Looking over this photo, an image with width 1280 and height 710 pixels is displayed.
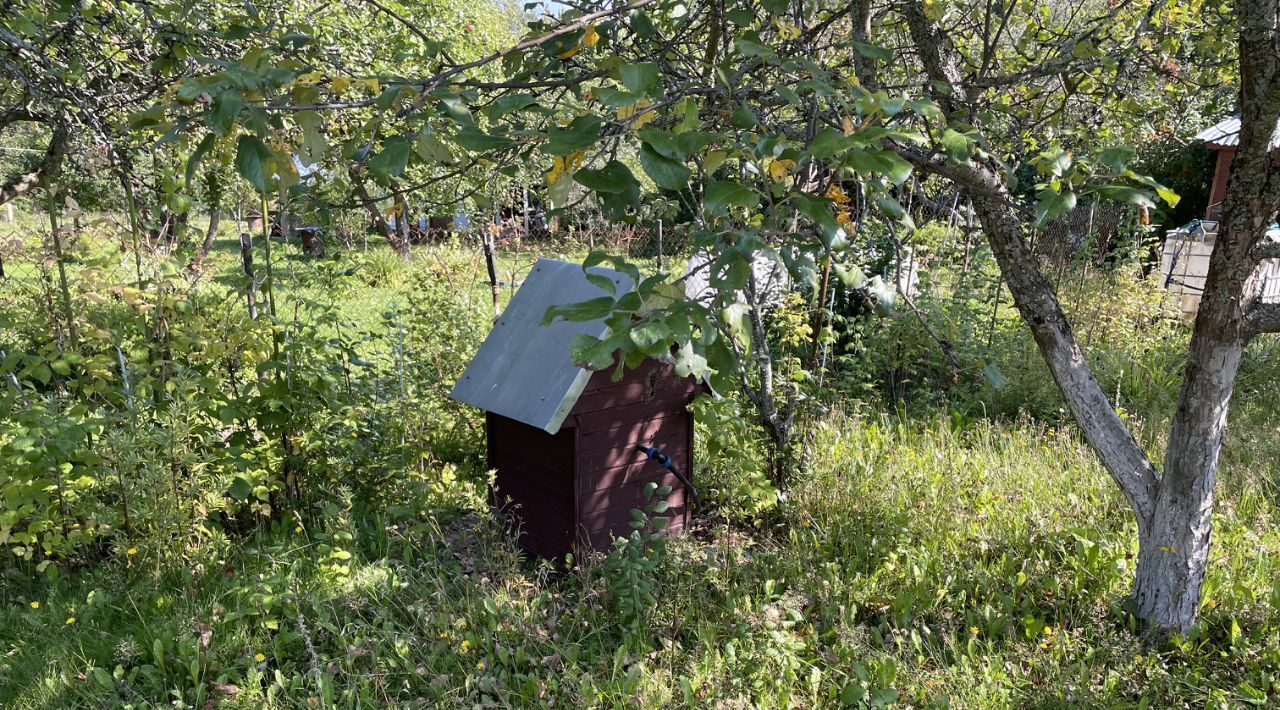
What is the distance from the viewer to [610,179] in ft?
5.10

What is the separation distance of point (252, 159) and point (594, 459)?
2.36 m

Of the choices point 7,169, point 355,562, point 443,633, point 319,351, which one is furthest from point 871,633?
point 7,169

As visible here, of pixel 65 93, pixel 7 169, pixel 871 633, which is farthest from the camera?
pixel 7 169

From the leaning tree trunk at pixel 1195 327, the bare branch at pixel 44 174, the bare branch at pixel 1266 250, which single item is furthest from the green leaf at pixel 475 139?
the bare branch at pixel 44 174

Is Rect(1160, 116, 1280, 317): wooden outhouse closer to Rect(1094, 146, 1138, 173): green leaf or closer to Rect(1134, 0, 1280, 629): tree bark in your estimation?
Rect(1134, 0, 1280, 629): tree bark

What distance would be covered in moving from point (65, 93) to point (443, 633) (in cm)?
291

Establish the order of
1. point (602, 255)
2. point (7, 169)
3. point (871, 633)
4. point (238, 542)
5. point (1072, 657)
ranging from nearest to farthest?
1. point (602, 255)
2. point (1072, 657)
3. point (871, 633)
4. point (238, 542)
5. point (7, 169)

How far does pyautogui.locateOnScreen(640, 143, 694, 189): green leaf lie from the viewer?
4.65 ft

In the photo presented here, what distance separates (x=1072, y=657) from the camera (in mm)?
2906

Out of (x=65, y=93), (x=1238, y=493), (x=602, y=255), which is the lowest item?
(x=1238, y=493)

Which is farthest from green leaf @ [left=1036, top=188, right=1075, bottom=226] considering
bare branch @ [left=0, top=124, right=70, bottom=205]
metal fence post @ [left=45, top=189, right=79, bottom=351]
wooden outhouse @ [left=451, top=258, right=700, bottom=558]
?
bare branch @ [left=0, top=124, right=70, bottom=205]

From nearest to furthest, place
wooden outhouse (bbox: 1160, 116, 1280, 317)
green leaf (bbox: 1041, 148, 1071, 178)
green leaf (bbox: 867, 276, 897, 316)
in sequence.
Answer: green leaf (bbox: 867, 276, 897, 316) → green leaf (bbox: 1041, 148, 1071, 178) → wooden outhouse (bbox: 1160, 116, 1280, 317)

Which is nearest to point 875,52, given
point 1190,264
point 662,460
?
point 662,460

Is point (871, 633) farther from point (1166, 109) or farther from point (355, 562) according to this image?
point (1166, 109)
